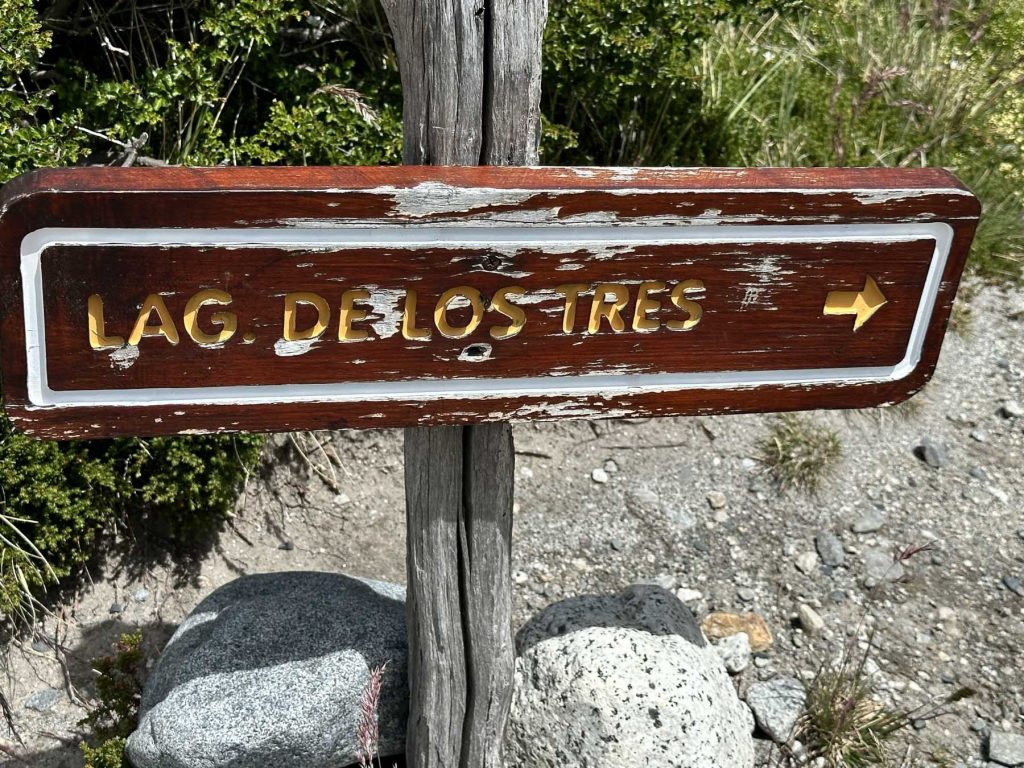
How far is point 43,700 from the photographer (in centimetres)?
341

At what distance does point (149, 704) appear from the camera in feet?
9.14

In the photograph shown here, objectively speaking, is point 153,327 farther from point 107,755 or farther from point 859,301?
point 107,755

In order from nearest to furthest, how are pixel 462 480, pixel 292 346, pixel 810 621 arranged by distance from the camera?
pixel 292 346 < pixel 462 480 < pixel 810 621

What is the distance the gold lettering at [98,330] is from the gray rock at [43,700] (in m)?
2.32

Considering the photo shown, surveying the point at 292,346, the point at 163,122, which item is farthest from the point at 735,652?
the point at 163,122

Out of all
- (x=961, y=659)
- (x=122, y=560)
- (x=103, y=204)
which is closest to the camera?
(x=103, y=204)

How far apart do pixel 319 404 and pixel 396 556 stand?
2.36 m

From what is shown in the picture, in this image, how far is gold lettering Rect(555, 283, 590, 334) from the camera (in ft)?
5.81

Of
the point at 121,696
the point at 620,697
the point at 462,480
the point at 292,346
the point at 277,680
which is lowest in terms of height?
the point at 121,696

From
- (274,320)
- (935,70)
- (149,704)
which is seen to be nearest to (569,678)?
(149,704)

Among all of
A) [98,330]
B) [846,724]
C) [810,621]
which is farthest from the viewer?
[810,621]

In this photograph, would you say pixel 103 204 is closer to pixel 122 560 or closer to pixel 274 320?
pixel 274 320

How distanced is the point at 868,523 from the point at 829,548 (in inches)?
9.5

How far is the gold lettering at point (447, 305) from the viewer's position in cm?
173
